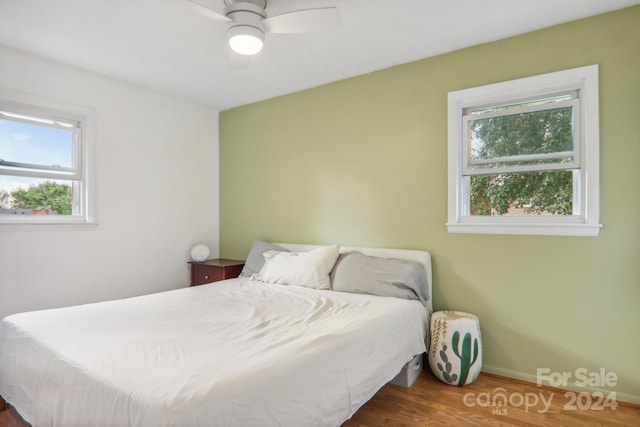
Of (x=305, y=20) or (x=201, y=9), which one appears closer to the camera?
(x=201, y=9)

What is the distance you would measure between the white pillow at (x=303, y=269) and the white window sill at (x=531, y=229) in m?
1.03

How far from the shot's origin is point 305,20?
1926 millimetres

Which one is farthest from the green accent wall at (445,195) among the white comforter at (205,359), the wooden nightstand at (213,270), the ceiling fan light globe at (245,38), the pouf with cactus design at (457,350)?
the ceiling fan light globe at (245,38)

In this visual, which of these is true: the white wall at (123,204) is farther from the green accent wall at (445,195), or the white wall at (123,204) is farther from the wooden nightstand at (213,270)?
the green accent wall at (445,195)

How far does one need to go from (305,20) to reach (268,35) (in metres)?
0.73

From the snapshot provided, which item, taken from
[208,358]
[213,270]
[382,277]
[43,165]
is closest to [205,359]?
[208,358]

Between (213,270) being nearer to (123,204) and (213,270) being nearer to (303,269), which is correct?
(123,204)

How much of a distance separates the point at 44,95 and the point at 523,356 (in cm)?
425

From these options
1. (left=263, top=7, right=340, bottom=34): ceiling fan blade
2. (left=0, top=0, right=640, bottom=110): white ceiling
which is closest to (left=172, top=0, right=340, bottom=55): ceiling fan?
(left=263, top=7, right=340, bottom=34): ceiling fan blade

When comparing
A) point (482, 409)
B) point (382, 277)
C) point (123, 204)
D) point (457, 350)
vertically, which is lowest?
point (482, 409)

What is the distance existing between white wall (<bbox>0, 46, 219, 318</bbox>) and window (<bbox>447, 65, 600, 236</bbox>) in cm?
279

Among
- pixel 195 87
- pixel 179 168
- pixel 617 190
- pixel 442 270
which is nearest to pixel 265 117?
pixel 195 87

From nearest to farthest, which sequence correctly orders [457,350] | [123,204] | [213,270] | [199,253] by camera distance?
[457,350] < [123,204] < [213,270] < [199,253]

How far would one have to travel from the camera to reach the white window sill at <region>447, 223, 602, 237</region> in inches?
90.9
